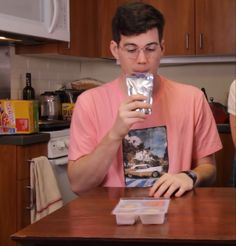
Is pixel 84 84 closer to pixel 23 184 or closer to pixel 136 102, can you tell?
pixel 23 184

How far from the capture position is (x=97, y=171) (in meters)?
1.40

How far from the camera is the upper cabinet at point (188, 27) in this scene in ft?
11.3

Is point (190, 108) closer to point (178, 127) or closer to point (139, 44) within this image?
point (178, 127)

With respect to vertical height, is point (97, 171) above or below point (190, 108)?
below

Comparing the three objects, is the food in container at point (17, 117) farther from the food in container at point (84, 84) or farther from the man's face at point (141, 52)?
the man's face at point (141, 52)

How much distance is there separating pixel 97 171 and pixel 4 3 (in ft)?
5.21

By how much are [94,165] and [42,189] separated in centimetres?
128

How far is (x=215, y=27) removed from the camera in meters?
3.47

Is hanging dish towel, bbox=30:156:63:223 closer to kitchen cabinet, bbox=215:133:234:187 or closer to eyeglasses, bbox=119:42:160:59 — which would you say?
kitchen cabinet, bbox=215:133:234:187

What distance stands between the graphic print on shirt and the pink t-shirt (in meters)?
0.02

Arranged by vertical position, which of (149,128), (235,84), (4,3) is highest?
→ (4,3)

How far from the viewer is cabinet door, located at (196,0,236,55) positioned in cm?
344

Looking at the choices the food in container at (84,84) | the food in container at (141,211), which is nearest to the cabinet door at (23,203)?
the food in container at (84,84)

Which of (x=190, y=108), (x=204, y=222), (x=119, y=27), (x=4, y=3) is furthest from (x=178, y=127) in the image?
(x=4, y=3)
